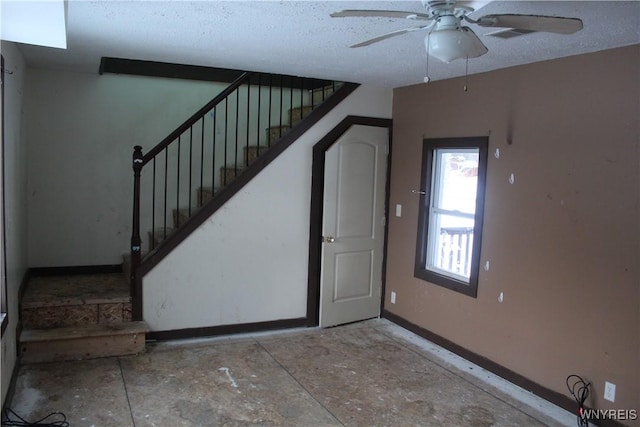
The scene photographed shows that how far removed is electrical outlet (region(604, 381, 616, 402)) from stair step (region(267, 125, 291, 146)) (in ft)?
10.9

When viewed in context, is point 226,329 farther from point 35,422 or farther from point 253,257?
point 35,422

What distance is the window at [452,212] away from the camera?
13.6ft

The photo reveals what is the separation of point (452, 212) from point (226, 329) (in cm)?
226

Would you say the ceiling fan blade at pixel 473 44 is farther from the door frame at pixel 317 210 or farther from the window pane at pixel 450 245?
the door frame at pixel 317 210

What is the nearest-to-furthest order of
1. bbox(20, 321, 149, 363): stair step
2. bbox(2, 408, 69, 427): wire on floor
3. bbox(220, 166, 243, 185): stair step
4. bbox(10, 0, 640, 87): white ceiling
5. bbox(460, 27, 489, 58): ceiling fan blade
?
1. bbox(460, 27, 489, 58): ceiling fan blade
2. bbox(10, 0, 640, 87): white ceiling
3. bbox(2, 408, 69, 427): wire on floor
4. bbox(20, 321, 149, 363): stair step
5. bbox(220, 166, 243, 185): stair step

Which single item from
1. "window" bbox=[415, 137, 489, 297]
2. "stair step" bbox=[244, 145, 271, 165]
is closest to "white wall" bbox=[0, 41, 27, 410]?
"stair step" bbox=[244, 145, 271, 165]

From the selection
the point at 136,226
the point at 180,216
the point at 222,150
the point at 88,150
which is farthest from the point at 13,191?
the point at 222,150

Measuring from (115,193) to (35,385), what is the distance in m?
2.16

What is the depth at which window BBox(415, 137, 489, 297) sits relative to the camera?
13.6 ft

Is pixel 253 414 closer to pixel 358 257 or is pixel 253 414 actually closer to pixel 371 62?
pixel 358 257

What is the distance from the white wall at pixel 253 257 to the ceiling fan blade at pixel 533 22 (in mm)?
2866

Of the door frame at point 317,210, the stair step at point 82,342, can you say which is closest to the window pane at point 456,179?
the door frame at point 317,210

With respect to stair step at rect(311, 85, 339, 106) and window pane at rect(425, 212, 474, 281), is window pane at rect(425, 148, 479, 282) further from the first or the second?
stair step at rect(311, 85, 339, 106)

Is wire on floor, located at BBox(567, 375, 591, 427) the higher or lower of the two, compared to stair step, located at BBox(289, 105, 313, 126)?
lower
